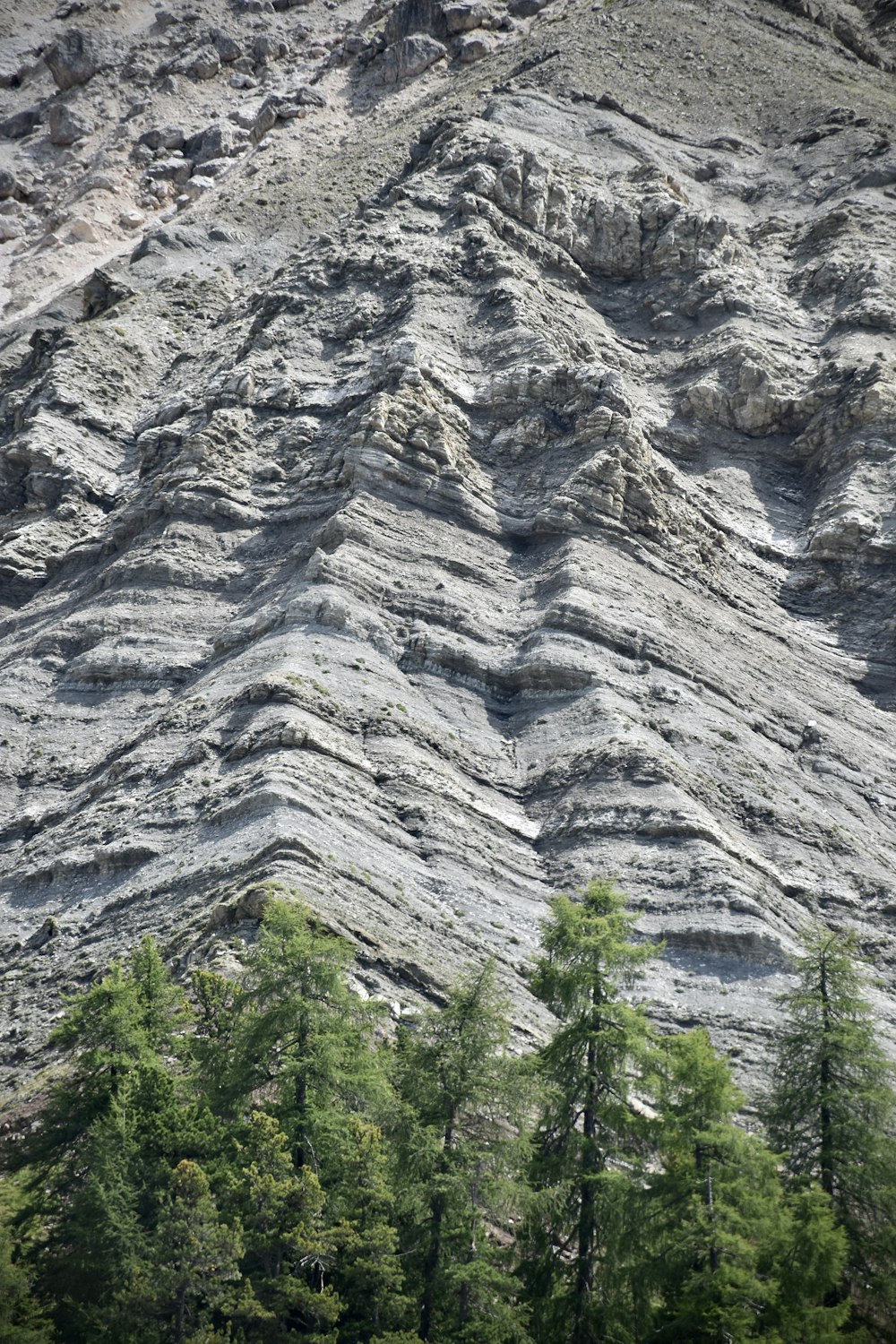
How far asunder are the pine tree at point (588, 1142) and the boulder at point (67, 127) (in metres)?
111

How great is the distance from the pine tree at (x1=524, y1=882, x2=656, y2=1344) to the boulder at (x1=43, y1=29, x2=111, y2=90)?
119 m

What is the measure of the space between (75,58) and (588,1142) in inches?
4923

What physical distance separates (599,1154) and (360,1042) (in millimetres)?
5843

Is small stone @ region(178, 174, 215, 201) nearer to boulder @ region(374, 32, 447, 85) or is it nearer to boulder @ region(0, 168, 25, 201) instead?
boulder @ region(0, 168, 25, 201)

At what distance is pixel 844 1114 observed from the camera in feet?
97.8

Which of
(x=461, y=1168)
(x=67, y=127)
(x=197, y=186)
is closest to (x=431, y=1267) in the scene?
(x=461, y=1168)

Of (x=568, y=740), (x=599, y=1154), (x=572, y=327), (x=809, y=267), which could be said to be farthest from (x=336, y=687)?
(x=809, y=267)

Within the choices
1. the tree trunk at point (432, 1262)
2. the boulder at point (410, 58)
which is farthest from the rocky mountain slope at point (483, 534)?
the boulder at point (410, 58)

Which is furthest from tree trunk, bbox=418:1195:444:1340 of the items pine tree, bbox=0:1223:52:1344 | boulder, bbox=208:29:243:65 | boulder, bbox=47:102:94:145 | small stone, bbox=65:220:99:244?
boulder, bbox=208:29:243:65

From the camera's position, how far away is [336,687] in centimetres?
4784

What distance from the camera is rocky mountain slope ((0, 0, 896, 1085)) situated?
4219cm

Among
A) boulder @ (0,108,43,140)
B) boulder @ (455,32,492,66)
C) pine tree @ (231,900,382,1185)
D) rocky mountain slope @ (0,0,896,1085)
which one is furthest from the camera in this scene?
boulder @ (0,108,43,140)

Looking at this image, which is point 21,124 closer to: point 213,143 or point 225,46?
point 225,46

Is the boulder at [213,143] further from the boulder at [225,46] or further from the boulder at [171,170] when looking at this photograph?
the boulder at [225,46]
